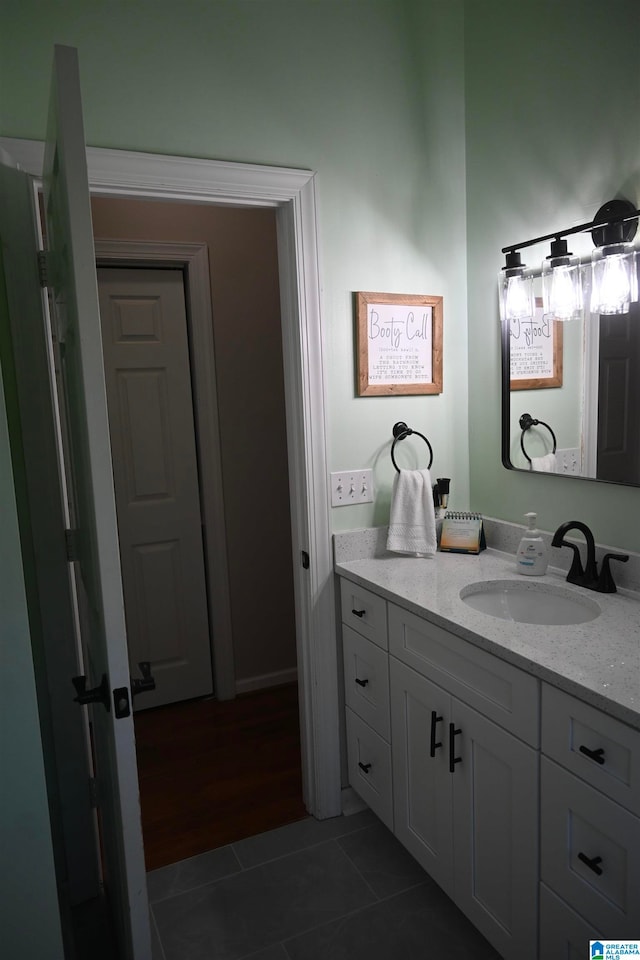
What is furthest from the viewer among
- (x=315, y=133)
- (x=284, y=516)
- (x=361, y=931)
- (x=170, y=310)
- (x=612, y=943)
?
(x=284, y=516)

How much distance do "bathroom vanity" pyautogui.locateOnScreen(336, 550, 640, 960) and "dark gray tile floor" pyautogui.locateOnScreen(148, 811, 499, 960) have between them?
0.45 feet

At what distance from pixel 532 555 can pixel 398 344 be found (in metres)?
0.82

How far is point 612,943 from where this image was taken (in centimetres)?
121

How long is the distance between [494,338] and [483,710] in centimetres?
124

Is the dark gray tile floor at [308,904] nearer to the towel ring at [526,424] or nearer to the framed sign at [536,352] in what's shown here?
the towel ring at [526,424]

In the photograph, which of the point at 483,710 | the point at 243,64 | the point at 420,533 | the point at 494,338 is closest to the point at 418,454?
the point at 420,533

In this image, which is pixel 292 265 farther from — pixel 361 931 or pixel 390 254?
pixel 361 931

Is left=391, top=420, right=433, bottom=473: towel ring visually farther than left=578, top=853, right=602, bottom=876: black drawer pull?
Yes

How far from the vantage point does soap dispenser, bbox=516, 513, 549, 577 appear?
1943mm

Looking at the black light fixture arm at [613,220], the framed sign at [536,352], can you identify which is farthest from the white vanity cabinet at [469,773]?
the black light fixture arm at [613,220]

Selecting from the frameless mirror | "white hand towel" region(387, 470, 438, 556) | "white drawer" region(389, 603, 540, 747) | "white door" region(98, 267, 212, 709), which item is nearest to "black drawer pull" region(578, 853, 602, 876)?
"white drawer" region(389, 603, 540, 747)

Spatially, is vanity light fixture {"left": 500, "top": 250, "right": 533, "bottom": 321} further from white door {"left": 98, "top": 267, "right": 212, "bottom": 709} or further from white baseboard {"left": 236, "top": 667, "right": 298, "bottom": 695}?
white baseboard {"left": 236, "top": 667, "right": 298, "bottom": 695}

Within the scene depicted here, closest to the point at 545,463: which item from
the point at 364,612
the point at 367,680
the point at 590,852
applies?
the point at 364,612

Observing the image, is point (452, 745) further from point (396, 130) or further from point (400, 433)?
point (396, 130)
